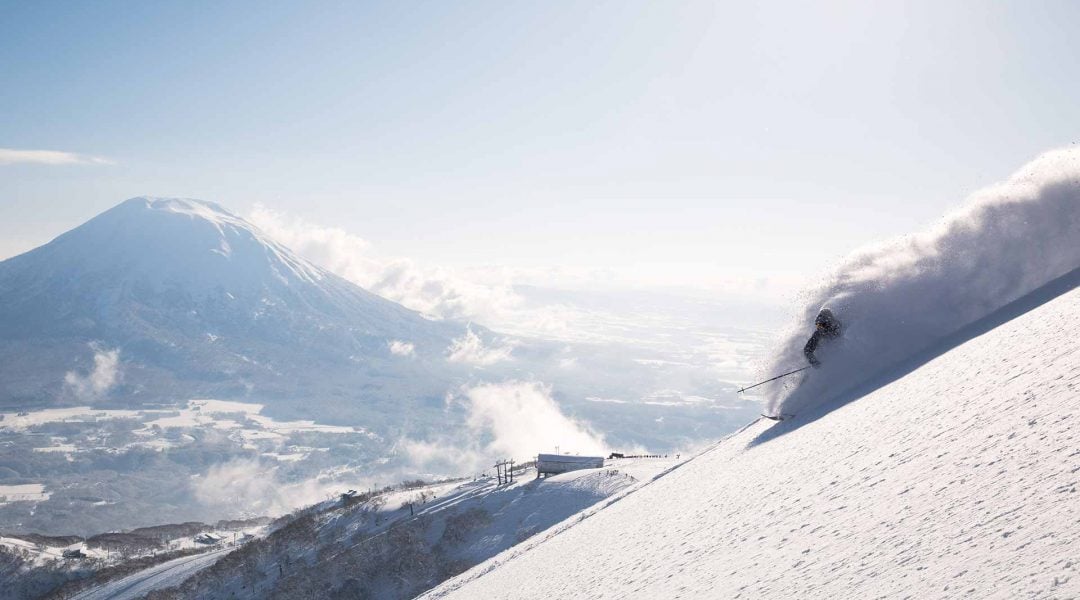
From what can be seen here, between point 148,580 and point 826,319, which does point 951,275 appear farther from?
point 148,580

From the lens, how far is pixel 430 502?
4959cm

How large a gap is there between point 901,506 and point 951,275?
17.0 meters

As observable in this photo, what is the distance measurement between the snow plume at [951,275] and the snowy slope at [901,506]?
459 cm

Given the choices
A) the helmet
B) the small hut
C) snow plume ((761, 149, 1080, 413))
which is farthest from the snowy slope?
the small hut

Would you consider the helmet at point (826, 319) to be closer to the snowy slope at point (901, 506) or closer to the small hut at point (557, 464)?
the snowy slope at point (901, 506)

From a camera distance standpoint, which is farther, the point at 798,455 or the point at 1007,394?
the point at 798,455

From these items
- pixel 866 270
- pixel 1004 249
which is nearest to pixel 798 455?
pixel 866 270

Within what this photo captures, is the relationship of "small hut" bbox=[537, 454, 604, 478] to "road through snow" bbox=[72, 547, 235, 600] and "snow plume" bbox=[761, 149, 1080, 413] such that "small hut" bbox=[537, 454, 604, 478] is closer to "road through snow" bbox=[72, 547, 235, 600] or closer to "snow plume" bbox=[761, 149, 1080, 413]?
"snow plume" bbox=[761, 149, 1080, 413]

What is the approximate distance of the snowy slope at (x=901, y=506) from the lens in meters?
6.06

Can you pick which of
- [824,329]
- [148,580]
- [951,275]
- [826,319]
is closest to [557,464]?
[824,329]

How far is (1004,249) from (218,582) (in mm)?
55539

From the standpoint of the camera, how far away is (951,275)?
71.1 ft

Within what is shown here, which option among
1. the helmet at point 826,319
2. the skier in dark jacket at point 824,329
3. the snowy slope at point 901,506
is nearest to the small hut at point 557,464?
the skier in dark jacket at point 824,329

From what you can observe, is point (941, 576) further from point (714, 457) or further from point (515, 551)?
point (515, 551)
